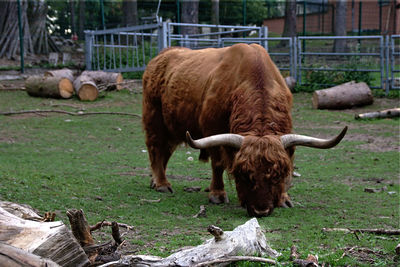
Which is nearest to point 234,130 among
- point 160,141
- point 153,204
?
point 153,204

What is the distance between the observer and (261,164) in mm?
5324

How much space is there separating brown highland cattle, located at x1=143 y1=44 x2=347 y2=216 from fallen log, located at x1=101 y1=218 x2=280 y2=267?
1558 mm

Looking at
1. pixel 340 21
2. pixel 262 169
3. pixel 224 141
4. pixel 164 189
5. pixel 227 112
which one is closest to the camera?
pixel 262 169

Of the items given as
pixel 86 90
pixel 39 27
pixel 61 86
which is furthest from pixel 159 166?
pixel 39 27

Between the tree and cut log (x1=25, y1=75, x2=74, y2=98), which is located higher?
the tree

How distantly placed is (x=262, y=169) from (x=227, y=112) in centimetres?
114

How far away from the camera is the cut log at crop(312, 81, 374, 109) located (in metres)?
14.9

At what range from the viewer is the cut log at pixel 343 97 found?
14.9 metres

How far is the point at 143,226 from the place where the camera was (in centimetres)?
527

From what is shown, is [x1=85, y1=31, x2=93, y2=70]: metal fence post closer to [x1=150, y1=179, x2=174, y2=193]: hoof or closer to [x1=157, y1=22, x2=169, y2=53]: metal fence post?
[x1=157, y1=22, x2=169, y2=53]: metal fence post

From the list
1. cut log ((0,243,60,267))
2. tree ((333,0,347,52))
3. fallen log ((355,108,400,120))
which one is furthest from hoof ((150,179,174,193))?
tree ((333,0,347,52))

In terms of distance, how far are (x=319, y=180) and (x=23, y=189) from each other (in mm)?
4078

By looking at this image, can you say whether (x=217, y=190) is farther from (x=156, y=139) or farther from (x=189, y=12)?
(x=189, y=12)

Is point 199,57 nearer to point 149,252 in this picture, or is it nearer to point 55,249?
point 149,252
